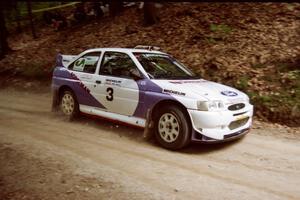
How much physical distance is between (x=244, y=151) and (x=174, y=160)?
1.37 metres

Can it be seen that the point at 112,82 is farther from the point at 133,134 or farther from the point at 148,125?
the point at 148,125

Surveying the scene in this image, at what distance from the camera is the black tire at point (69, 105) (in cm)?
849

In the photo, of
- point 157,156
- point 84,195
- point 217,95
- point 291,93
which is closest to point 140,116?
point 157,156

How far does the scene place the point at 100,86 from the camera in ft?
25.6

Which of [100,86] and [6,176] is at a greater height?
[100,86]

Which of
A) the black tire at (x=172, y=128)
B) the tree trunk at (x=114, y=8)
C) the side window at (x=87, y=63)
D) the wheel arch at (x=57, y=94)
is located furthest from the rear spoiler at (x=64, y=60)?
the tree trunk at (x=114, y=8)

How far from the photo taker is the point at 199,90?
21.6 feet

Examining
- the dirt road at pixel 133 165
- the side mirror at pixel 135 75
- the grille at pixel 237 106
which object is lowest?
the dirt road at pixel 133 165

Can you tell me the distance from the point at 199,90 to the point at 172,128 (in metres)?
0.82

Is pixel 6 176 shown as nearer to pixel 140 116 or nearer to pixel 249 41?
pixel 140 116

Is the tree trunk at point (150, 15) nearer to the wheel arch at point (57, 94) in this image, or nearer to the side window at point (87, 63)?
the side window at point (87, 63)

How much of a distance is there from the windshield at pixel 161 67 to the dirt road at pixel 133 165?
4.34 ft

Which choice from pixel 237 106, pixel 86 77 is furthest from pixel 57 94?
pixel 237 106

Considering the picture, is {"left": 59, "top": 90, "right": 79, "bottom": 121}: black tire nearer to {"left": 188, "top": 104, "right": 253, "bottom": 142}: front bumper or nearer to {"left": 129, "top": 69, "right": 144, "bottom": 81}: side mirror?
{"left": 129, "top": 69, "right": 144, "bottom": 81}: side mirror
